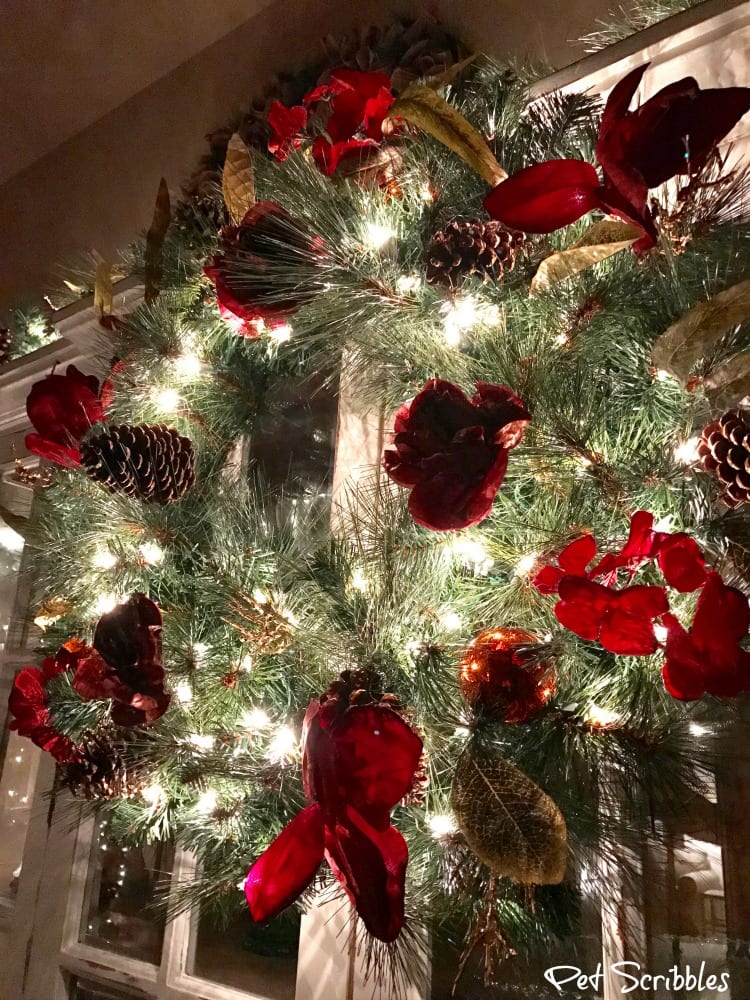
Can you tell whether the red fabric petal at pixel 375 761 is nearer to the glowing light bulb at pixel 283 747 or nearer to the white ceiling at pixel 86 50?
the glowing light bulb at pixel 283 747

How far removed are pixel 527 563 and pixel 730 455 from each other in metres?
0.17

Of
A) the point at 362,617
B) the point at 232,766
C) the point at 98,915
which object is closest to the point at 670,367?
the point at 362,617

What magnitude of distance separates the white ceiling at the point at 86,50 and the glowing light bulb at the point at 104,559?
122 cm

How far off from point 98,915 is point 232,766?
27.8 inches

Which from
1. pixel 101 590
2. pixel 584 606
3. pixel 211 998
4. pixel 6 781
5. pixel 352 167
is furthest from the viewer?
pixel 6 781

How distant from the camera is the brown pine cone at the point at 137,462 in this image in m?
0.69

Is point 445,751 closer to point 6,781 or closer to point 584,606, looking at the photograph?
point 584,606

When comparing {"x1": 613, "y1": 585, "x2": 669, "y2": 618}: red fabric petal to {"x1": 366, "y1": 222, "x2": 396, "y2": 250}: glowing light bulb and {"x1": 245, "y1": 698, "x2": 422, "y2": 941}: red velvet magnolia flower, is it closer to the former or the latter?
{"x1": 245, "y1": 698, "x2": 422, "y2": 941}: red velvet magnolia flower

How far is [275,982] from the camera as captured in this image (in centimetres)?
84

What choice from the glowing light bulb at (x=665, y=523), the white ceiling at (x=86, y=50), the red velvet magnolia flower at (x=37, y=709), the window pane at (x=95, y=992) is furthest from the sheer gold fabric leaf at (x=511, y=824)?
the white ceiling at (x=86, y=50)

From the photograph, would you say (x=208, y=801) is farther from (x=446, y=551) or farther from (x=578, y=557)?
(x=578, y=557)

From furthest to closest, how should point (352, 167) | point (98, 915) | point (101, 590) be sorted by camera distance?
point (98, 915) → point (101, 590) → point (352, 167)

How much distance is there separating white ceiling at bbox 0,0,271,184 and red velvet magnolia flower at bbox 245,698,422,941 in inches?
58.7

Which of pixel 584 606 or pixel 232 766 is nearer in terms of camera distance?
pixel 584 606
